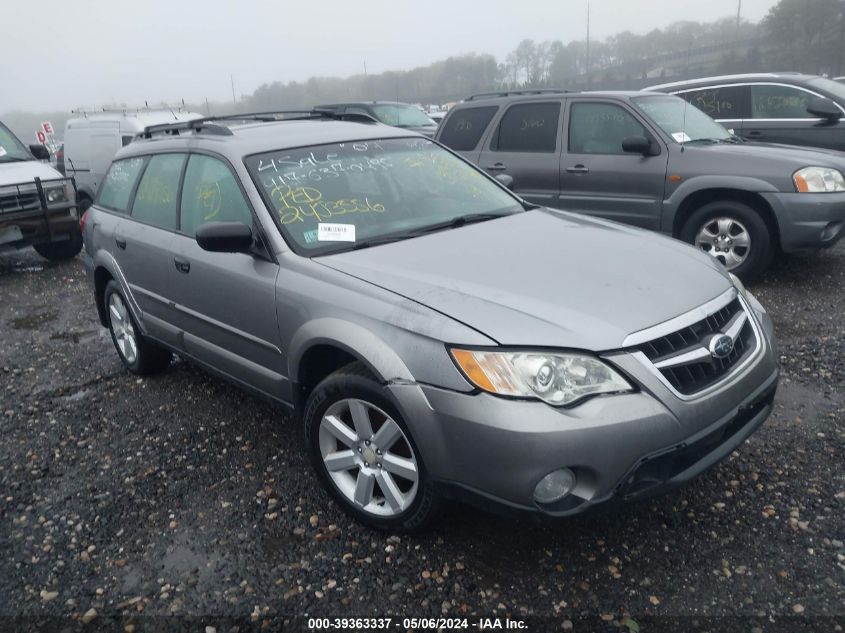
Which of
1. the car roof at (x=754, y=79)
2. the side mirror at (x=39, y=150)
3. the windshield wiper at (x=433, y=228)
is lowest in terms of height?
the windshield wiper at (x=433, y=228)

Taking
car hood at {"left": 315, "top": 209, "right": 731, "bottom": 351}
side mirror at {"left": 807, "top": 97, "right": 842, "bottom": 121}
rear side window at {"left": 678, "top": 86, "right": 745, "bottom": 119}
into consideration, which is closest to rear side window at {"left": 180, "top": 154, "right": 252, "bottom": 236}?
car hood at {"left": 315, "top": 209, "right": 731, "bottom": 351}

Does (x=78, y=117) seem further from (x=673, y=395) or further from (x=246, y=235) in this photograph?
(x=673, y=395)

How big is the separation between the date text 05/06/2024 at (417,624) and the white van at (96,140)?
10343 millimetres

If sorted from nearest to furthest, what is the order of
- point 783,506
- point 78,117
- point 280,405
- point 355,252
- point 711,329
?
point 711,329 → point 783,506 → point 355,252 → point 280,405 → point 78,117

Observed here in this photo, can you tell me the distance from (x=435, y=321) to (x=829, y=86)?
26.9 feet

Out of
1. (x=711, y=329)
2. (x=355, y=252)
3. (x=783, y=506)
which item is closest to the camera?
(x=711, y=329)

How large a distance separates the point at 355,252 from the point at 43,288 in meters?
6.27

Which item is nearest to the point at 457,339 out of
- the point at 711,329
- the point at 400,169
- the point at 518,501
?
the point at 518,501

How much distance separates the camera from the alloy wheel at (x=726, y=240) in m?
5.83

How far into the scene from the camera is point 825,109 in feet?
25.8

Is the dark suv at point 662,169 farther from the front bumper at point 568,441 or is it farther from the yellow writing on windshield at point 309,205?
the front bumper at point 568,441

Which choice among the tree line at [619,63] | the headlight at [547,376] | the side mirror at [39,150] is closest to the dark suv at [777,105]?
the headlight at [547,376]

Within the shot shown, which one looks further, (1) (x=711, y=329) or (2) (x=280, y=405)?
(2) (x=280, y=405)

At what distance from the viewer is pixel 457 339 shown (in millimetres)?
2359
